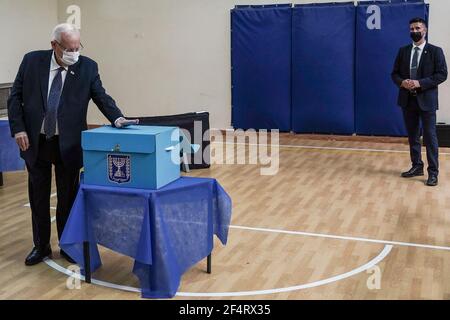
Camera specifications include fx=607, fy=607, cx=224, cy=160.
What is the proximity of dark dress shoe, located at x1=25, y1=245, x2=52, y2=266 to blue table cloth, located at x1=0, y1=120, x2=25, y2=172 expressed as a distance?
207cm

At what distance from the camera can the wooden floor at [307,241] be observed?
3.54 m

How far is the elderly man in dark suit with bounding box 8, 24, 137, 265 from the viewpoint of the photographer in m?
3.68

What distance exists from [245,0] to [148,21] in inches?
65.9

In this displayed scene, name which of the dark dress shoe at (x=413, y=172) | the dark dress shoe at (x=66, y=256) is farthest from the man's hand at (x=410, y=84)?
the dark dress shoe at (x=66, y=256)

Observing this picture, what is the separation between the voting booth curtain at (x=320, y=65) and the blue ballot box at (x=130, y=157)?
19.0 ft

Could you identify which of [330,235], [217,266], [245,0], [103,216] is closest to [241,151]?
[245,0]

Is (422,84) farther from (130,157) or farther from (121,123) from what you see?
(130,157)

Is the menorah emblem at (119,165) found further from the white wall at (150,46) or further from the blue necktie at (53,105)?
the white wall at (150,46)

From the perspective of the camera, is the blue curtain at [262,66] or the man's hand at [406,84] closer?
the man's hand at [406,84]

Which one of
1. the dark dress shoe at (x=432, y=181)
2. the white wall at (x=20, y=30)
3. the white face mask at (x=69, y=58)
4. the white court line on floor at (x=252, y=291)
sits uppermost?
the white wall at (x=20, y=30)

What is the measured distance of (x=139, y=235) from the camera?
10.9ft

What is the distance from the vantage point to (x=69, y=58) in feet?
12.0

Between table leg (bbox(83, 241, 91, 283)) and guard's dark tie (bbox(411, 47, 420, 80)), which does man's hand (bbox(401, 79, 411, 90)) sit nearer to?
guard's dark tie (bbox(411, 47, 420, 80))

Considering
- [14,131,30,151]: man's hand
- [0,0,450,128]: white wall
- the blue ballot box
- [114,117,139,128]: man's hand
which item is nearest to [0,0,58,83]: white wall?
[0,0,450,128]: white wall
